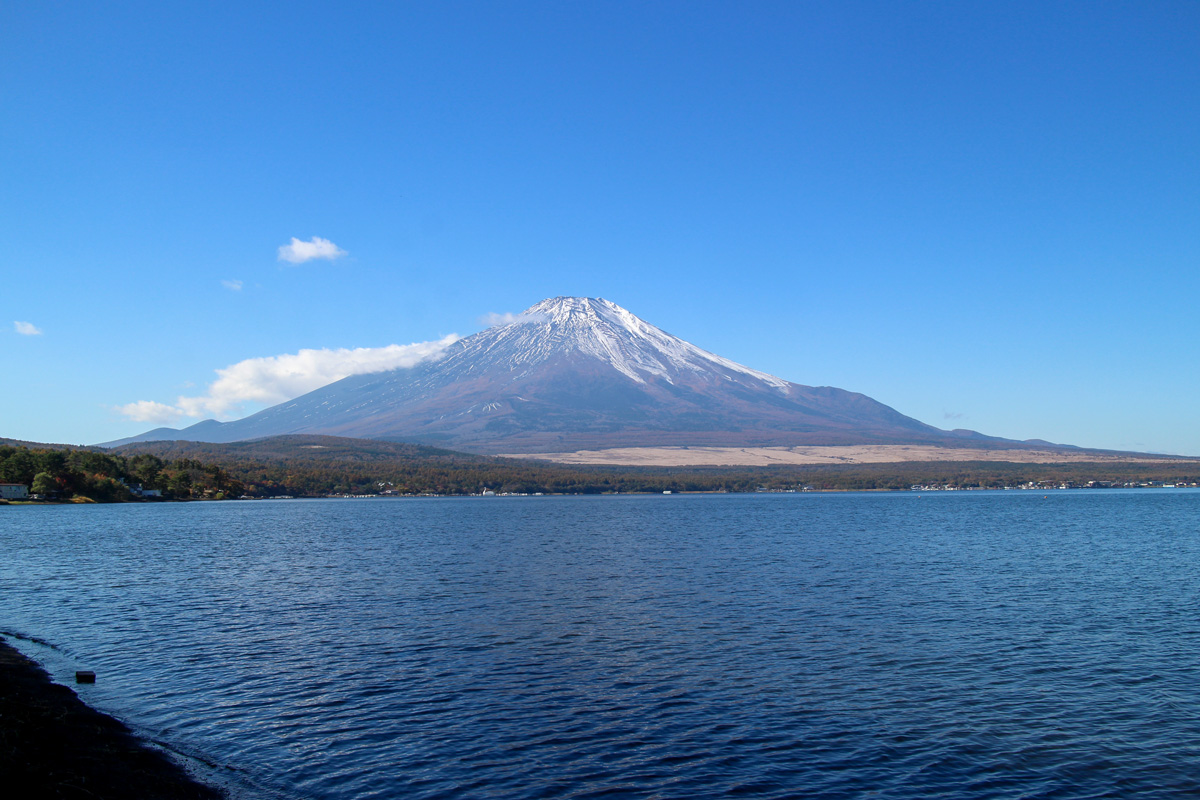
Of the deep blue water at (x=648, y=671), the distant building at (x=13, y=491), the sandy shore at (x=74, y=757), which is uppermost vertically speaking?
the distant building at (x=13, y=491)

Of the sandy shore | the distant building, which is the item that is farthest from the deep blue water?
the distant building

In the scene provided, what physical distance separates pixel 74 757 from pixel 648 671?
13761 millimetres

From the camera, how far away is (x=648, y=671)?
22188 mm

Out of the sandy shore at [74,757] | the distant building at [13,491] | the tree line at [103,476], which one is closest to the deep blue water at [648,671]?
the sandy shore at [74,757]

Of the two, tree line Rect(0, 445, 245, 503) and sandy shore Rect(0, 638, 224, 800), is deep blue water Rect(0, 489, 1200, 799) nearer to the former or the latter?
sandy shore Rect(0, 638, 224, 800)

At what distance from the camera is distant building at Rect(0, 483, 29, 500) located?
12522 cm

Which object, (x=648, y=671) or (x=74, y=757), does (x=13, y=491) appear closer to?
(x=74, y=757)

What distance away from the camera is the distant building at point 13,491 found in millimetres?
125225

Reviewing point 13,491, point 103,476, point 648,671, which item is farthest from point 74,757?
point 103,476

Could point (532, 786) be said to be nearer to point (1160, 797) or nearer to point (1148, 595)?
point (1160, 797)

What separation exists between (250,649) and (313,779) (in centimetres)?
1206

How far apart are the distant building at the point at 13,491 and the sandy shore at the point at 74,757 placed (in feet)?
444

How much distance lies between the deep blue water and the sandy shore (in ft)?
3.47

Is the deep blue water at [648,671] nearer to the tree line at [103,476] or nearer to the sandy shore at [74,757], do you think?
the sandy shore at [74,757]
